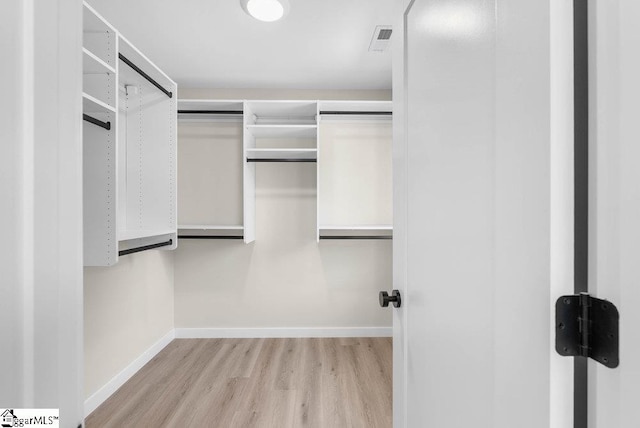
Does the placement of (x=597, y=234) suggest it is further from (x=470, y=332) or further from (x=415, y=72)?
(x=415, y=72)

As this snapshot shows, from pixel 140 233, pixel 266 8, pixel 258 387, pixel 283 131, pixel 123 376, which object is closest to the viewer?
pixel 266 8

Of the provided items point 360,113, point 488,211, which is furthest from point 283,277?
point 488,211

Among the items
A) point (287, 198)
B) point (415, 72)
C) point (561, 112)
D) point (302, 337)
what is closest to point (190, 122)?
point (287, 198)

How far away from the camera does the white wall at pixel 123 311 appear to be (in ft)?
7.07

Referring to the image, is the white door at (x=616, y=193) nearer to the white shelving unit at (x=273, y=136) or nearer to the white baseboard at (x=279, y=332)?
the white shelving unit at (x=273, y=136)

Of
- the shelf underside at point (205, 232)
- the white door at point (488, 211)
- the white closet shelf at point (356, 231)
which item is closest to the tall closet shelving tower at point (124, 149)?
the shelf underside at point (205, 232)

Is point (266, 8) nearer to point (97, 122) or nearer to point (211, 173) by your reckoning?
point (97, 122)

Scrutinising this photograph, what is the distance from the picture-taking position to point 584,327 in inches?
17.5

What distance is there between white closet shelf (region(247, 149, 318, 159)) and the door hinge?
8.58 feet

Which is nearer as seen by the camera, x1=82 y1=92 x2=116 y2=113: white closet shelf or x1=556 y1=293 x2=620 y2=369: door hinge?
x1=556 y1=293 x2=620 y2=369: door hinge

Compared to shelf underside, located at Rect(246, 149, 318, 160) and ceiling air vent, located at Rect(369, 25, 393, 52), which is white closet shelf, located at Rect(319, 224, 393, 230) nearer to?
shelf underside, located at Rect(246, 149, 318, 160)

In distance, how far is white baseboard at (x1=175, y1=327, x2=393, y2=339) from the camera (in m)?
3.31

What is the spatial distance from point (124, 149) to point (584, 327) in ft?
8.95

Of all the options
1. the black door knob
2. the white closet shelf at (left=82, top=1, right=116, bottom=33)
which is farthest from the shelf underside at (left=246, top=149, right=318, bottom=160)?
the black door knob
